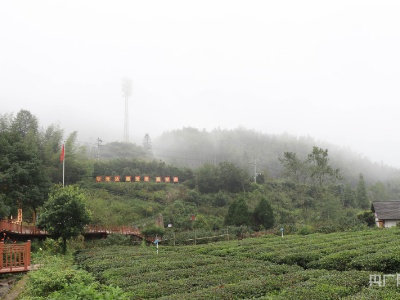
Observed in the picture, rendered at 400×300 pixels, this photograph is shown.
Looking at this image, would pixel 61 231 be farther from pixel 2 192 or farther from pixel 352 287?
pixel 352 287

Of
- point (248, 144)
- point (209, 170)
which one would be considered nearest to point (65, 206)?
point (209, 170)

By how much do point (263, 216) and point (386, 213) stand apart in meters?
11.8

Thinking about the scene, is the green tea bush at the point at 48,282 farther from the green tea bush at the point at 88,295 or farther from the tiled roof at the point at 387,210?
the tiled roof at the point at 387,210

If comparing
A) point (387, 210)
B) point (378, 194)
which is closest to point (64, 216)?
point (387, 210)

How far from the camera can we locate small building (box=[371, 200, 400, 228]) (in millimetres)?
35000

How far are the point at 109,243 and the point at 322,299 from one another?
23811 millimetres

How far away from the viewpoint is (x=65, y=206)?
24.9 metres

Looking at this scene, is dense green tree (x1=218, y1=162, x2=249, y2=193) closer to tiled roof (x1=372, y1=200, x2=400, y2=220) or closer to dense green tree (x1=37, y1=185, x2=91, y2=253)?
tiled roof (x1=372, y1=200, x2=400, y2=220)

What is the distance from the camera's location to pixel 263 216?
37844 mm

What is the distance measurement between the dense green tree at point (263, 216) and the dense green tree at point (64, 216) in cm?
1864

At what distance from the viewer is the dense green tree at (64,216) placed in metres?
24.8

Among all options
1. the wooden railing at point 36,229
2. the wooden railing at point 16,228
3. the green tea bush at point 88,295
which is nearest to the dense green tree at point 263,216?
the wooden railing at point 36,229

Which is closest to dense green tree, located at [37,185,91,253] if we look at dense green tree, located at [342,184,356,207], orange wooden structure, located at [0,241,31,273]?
orange wooden structure, located at [0,241,31,273]
